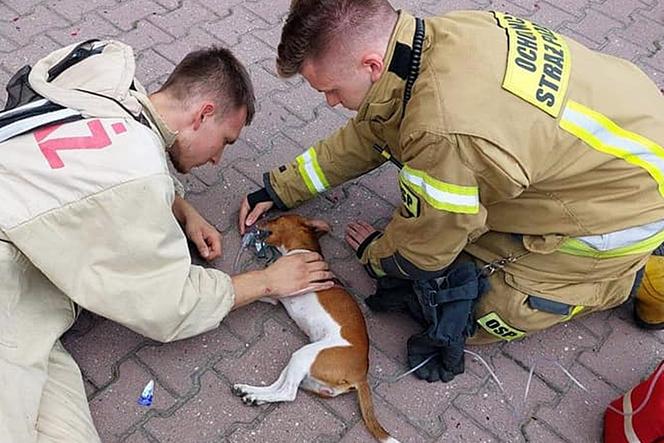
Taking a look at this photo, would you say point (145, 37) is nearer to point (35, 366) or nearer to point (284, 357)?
point (284, 357)

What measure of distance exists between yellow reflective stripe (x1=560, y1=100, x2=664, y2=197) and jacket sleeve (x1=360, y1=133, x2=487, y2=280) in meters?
0.36

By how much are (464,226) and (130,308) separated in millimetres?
1114

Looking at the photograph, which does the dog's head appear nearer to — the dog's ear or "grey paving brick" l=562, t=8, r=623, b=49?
the dog's ear

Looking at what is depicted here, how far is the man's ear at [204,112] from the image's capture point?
2805mm

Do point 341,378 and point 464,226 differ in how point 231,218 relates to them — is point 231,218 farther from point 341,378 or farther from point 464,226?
point 464,226

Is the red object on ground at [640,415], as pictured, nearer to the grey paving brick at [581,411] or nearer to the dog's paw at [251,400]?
the grey paving brick at [581,411]

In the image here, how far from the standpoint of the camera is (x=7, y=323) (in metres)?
2.44

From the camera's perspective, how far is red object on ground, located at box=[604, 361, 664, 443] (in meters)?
2.64

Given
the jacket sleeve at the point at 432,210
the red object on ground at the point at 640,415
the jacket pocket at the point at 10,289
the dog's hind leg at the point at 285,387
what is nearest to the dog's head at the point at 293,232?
the jacket sleeve at the point at 432,210

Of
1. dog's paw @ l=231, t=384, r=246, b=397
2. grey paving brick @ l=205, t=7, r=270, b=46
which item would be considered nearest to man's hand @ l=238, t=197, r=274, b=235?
dog's paw @ l=231, t=384, r=246, b=397

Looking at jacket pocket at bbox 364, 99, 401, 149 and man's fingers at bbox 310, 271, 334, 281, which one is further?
man's fingers at bbox 310, 271, 334, 281

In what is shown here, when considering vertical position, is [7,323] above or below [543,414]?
above

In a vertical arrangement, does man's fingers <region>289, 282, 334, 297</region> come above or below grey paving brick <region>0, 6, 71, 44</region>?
below

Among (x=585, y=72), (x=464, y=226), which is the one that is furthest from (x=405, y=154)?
(x=585, y=72)
